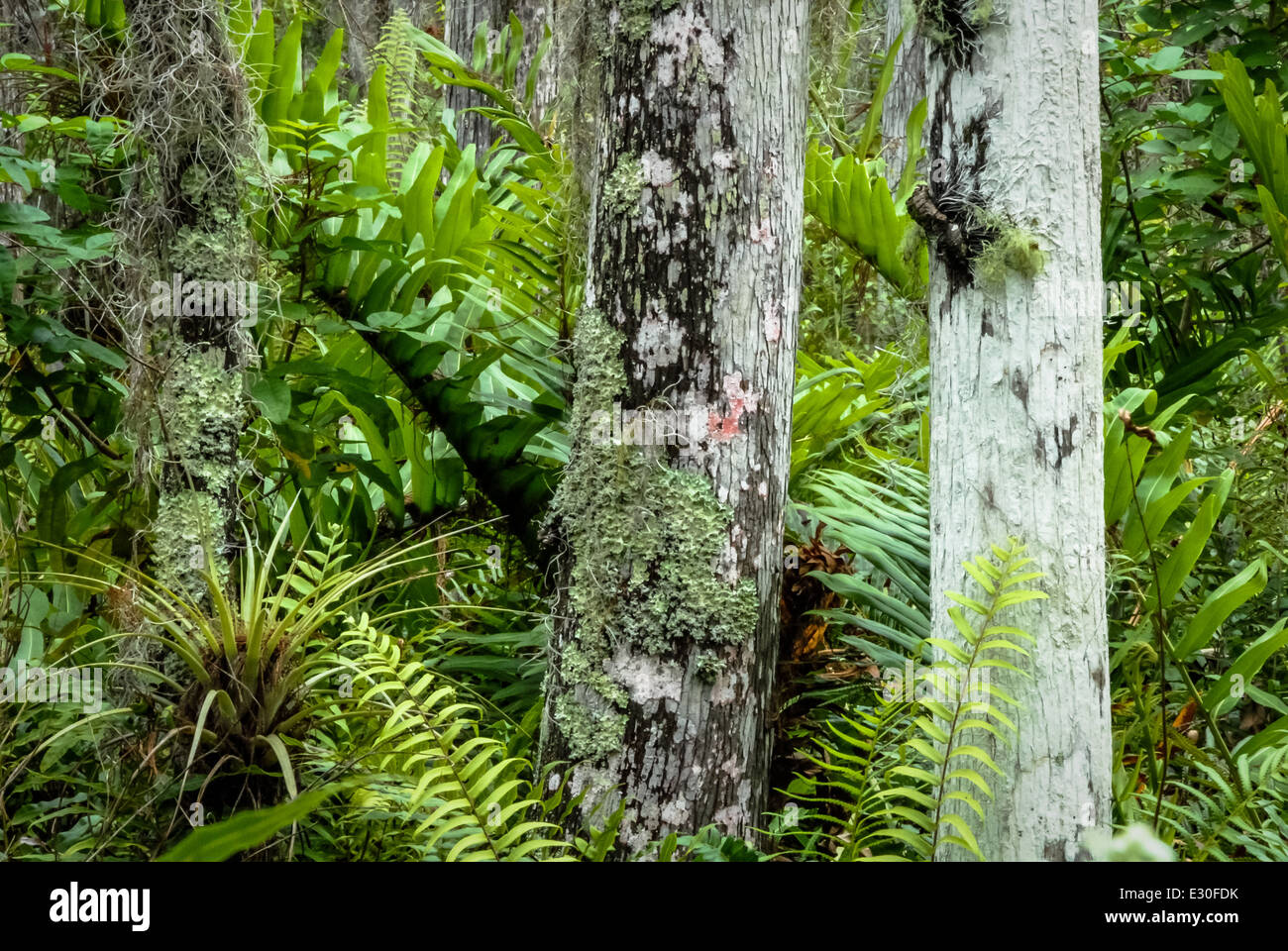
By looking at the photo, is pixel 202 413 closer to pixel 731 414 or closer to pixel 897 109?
pixel 731 414

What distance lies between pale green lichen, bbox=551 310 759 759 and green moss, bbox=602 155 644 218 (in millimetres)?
273

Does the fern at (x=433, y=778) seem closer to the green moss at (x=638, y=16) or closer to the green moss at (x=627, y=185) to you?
the green moss at (x=627, y=185)

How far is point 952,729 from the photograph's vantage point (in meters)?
1.88

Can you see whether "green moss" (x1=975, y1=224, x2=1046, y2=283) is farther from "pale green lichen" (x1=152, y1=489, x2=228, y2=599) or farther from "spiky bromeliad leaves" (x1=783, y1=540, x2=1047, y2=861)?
"pale green lichen" (x1=152, y1=489, x2=228, y2=599)

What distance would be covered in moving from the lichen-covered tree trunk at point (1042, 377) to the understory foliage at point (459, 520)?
0.05m

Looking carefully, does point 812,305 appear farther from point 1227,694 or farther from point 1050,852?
point 1050,852

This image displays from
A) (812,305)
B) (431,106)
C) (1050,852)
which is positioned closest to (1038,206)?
(1050,852)

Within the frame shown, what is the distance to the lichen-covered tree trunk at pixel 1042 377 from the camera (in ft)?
6.59

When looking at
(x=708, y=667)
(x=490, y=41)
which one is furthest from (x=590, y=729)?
(x=490, y=41)

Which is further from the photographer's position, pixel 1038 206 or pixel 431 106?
pixel 431 106

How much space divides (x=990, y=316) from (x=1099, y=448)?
0.35 meters

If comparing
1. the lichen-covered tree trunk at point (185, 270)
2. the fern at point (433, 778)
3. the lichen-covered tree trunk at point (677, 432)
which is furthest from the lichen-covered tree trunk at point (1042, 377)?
the lichen-covered tree trunk at point (185, 270)

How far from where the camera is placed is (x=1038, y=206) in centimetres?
202

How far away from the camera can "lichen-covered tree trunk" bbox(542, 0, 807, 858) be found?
2334 millimetres
